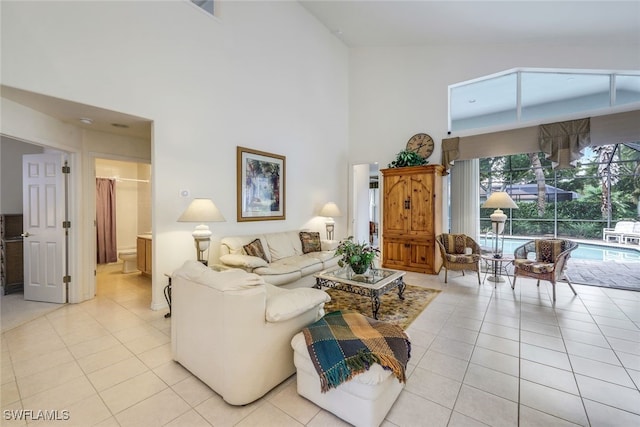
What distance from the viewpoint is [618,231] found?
6711 millimetres

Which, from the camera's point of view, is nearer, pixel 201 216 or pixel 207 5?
pixel 201 216

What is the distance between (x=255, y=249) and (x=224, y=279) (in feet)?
7.05

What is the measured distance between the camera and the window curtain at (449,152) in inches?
213

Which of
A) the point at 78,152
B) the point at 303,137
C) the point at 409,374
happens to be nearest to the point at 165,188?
the point at 78,152

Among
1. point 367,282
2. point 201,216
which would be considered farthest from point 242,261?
point 367,282

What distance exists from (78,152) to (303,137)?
3668mm

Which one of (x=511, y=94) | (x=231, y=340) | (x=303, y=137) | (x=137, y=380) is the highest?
(x=511, y=94)

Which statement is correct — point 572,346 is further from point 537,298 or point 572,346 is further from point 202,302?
point 202,302

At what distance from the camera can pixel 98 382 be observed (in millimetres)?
2027

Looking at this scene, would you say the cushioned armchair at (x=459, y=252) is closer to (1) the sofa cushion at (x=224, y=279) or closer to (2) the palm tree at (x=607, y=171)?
(1) the sofa cushion at (x=224, y=279)

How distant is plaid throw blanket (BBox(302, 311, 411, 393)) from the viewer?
157cm

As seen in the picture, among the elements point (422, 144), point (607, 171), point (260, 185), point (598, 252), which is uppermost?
point (422, 144)

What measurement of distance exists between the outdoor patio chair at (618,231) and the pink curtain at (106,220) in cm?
1225

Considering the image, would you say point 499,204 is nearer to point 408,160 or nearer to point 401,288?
point 408,160
